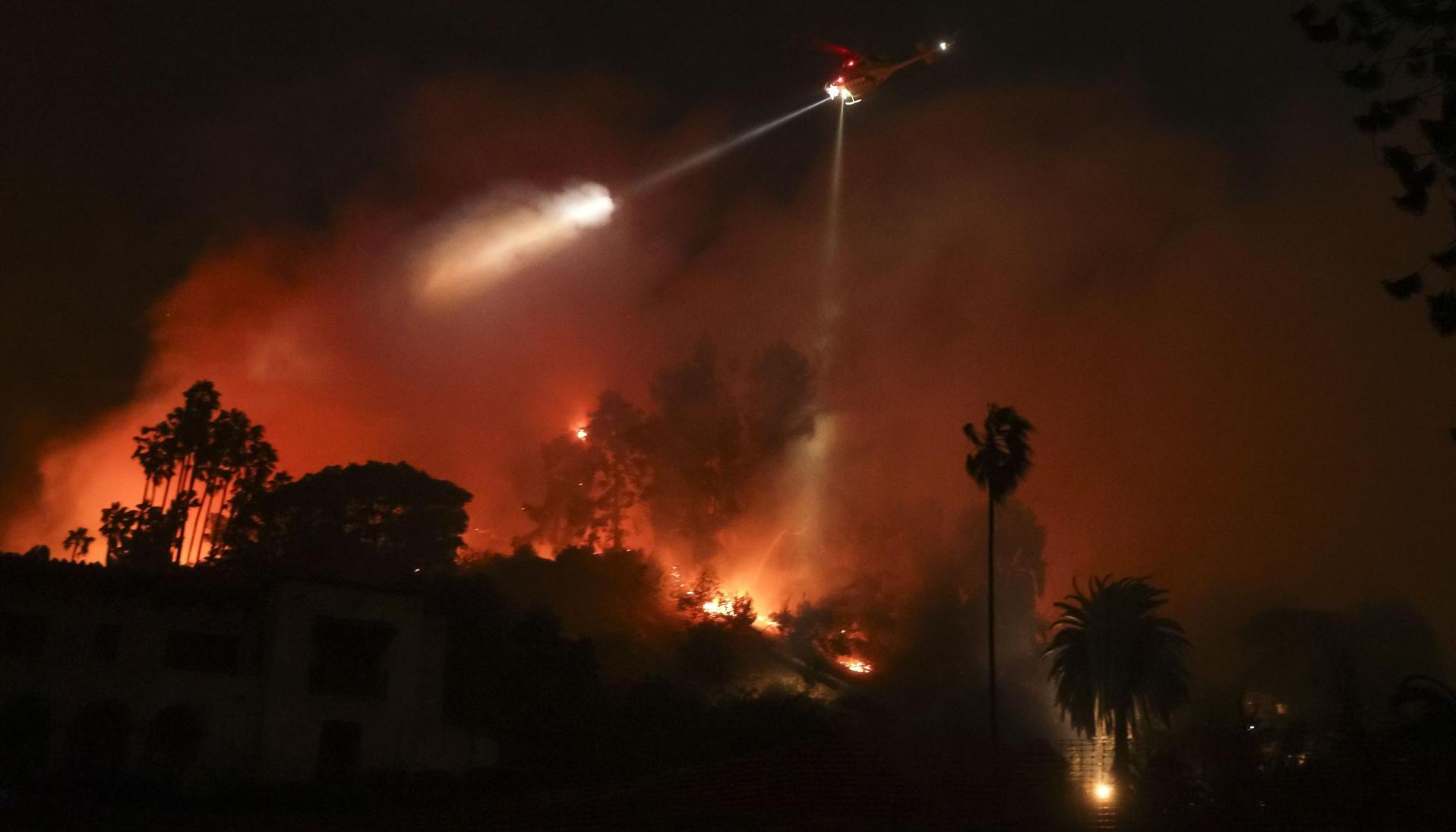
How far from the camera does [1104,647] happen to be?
46.3 metres

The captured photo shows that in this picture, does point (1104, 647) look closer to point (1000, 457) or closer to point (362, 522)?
point (1000, 457)

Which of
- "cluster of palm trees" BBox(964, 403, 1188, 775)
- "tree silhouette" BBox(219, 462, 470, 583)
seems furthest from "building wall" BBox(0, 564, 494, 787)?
"tree silhouette" BBox(219, 462, 470, 583)

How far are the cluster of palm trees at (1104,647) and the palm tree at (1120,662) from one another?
3 centimetres

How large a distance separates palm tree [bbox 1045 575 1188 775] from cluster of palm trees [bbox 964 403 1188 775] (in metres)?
0.03

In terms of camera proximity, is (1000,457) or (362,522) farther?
(362,522)

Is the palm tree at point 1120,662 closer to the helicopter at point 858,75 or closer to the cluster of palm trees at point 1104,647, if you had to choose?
the cluster of palm trees at point 1104,647

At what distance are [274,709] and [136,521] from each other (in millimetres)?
47723

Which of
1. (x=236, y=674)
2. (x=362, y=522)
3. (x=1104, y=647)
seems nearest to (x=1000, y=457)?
(x=1104, y=647)

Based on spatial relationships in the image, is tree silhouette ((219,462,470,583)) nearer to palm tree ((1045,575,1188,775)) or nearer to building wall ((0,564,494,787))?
building wall ((0,564,494,787))

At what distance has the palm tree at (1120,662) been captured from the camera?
44.8 metres

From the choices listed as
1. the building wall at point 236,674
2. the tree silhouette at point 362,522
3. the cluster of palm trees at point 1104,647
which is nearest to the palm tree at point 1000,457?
the cluster of palm trees at point 1104,647

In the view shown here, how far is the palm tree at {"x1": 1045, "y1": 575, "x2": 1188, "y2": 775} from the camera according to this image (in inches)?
1766

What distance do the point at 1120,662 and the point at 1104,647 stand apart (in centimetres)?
92

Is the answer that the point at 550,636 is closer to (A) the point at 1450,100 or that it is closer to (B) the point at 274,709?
(B) the point at 274,709
